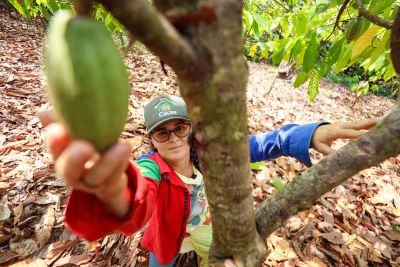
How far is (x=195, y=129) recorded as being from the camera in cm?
44

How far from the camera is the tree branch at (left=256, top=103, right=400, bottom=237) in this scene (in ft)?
1.66

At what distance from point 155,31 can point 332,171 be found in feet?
1.23

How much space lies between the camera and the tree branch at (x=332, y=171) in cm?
51

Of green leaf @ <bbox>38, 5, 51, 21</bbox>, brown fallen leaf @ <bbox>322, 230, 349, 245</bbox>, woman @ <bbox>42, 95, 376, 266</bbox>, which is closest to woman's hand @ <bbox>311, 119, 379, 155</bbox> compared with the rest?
woman @ <bbox>42, 95, 376, 266</bbox>

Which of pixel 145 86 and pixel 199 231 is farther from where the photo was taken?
pixel 145 86

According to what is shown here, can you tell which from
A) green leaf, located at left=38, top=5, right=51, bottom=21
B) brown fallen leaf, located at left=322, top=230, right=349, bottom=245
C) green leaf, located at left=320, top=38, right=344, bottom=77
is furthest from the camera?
green leaf, located at left=38, top=5, right=51, bottom=21

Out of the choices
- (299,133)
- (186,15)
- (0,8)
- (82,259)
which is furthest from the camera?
(0,8)

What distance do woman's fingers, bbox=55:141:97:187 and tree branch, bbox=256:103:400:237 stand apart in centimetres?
34

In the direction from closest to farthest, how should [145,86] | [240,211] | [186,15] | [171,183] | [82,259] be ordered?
[186,15] < [240,211] < [171,183] < [82,259] < [145,86]

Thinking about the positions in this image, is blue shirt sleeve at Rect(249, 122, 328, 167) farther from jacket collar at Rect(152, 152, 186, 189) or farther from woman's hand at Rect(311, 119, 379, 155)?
jacket collar at Rect(152, 152, 186, 189)

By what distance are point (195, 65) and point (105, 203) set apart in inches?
13.0

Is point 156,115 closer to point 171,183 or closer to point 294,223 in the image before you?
point 171,183

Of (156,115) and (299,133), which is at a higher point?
(299,133)

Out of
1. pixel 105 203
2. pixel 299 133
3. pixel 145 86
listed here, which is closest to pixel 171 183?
pixel 299 133
